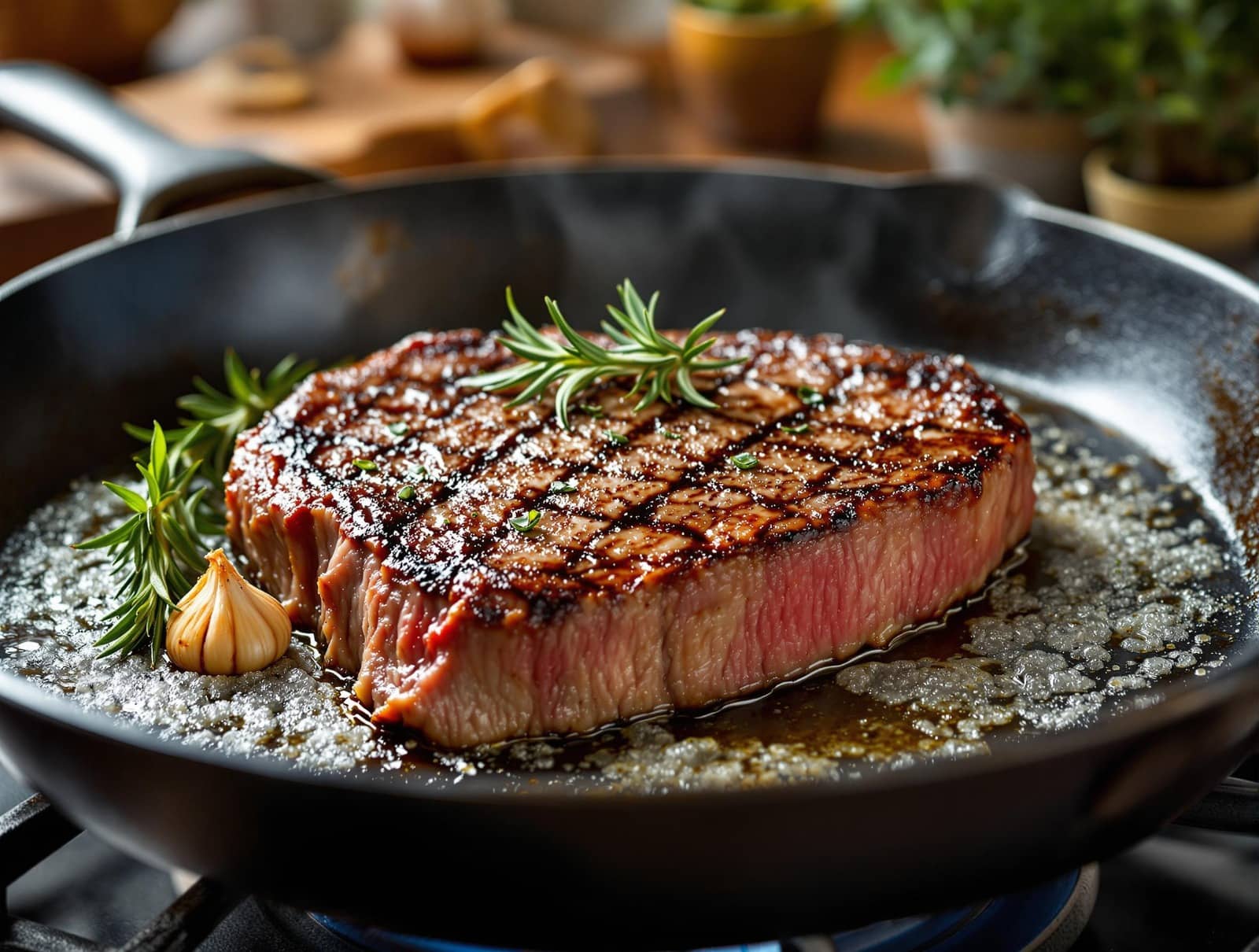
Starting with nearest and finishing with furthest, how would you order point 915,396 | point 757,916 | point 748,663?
point 757,916 < point 748,663 < point 915,396

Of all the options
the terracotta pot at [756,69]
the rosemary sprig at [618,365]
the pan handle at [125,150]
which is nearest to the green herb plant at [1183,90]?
the terracotta pot at [756,69]

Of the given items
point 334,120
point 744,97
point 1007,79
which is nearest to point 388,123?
point 334,120

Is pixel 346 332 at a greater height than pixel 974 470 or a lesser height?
greater

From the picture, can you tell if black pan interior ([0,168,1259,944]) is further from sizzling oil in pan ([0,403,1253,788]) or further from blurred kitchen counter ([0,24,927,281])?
blurred kitchen counter ([0,24,927,281])

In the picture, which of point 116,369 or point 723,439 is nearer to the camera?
point 723,439

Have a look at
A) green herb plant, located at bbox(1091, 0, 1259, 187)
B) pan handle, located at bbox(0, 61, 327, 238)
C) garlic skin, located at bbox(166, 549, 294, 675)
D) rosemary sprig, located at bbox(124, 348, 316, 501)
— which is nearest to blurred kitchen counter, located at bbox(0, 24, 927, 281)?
pan handle, located at bbox(0, 61, 327, 238)

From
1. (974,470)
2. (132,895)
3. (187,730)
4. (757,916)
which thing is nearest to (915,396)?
(974,470)

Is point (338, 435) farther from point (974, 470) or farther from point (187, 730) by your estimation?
point (974, 470)
